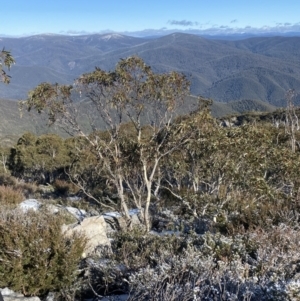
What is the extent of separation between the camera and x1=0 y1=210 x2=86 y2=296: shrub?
515 cm

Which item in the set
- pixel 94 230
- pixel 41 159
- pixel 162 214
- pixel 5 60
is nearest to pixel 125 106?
pixel 162 214

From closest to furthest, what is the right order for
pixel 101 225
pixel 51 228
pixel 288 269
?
pixel 288 269, pixel 51 228, pixel 101 225

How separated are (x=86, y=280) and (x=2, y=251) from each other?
1.15 meters

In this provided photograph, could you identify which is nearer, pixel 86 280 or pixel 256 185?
pixel 86 280

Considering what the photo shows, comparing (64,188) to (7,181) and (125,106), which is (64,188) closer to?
(7,181)

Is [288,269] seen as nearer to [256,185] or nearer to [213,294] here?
[213,294]

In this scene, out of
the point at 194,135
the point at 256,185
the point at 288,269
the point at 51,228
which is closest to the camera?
the point at 288,269

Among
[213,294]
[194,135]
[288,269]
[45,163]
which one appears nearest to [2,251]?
[213,294]

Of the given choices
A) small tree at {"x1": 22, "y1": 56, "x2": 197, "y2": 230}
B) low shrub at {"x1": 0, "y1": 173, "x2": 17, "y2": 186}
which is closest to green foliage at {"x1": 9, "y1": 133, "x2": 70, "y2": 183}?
low shrub at {"x1": 0, "y1": 173, "x2": 17, "y2": 186}

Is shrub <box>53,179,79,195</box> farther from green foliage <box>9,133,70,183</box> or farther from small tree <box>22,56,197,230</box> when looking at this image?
green foliage <box>9,133,70,183</box>

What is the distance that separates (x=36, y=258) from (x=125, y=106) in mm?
5629

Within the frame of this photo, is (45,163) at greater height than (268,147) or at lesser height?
lesser

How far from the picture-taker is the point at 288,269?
4.85 meters

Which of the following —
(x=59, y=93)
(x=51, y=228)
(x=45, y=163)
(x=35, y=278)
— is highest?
(x=59, y=93)
